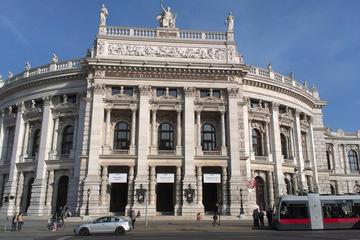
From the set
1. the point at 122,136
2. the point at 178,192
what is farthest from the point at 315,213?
the point at 122,136

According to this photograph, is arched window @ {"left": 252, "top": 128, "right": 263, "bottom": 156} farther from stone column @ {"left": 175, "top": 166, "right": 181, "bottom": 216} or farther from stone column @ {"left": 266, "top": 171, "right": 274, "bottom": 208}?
stone column @ {"left": 175, "top": 166, "right": 181, "bottom": 216}

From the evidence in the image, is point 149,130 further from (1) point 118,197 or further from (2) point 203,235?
(2) point 203,235

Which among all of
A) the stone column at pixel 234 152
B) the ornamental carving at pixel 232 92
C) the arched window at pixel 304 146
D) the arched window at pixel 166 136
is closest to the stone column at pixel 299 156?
the arched window at pixel 304 146

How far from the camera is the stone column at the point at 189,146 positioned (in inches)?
1565

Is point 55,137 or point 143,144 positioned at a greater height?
point 55,137

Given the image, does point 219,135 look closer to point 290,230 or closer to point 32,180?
point 290,230

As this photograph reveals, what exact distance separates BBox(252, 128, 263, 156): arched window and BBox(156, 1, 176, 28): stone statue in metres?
17.6

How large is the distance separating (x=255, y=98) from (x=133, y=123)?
1672 cm

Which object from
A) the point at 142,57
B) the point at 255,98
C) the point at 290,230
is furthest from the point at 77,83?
the point at 290,230

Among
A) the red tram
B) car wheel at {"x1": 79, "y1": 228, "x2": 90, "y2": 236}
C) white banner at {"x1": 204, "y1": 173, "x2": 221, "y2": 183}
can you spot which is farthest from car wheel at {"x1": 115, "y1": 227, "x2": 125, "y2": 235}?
white banner at {"x1": 204, "y1": 173, "x2": 221, "y2": 183}

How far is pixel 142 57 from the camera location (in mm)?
44688

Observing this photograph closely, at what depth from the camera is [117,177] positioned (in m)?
40.4

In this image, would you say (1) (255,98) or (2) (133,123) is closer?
(2) (133,123)

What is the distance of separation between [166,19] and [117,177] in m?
21.4
